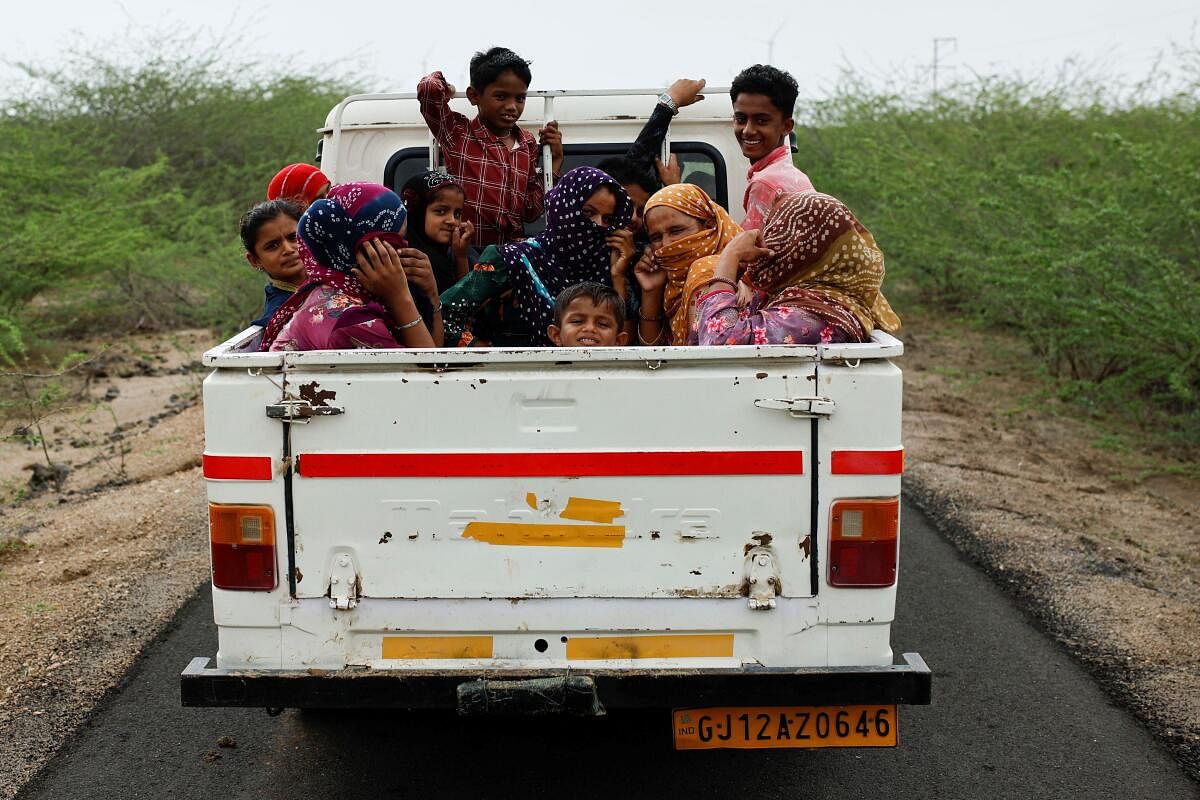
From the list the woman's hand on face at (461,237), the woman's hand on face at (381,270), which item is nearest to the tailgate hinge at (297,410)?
the woman's hand on face at (381,270)

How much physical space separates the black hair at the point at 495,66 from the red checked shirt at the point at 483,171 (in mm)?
157

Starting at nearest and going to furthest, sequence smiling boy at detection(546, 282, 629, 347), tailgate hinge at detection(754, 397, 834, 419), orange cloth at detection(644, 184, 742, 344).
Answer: tailgate hinge at detection(754, 397, 834, 419), smiling boy at detection(546, 282, 629, 347), orange cloth at detection(644, 184, 742, 344)

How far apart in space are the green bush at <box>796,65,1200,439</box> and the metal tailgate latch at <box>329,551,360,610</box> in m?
5.62

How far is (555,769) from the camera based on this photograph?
147 inches

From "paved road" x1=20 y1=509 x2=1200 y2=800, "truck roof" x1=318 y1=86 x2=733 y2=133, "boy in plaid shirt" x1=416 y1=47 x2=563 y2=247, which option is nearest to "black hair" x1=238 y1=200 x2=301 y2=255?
"boy in plaid shirt" x1=416 y1=47 x2=563 y2=247

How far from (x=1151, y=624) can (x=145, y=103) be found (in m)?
17.0

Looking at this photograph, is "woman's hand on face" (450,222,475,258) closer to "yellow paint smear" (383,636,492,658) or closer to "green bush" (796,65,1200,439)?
"yellow paint smear" (383,636,492,658)

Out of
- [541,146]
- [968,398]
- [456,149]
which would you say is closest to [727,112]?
[541,146]

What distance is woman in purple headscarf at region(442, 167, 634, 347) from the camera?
13.5 ft

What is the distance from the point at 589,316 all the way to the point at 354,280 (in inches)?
30.1

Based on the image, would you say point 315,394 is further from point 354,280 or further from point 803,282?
point 803,282

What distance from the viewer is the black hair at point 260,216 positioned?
429 cm

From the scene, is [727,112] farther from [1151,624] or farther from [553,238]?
[1151,624]

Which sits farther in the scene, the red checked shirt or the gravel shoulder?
the red checked shirt
